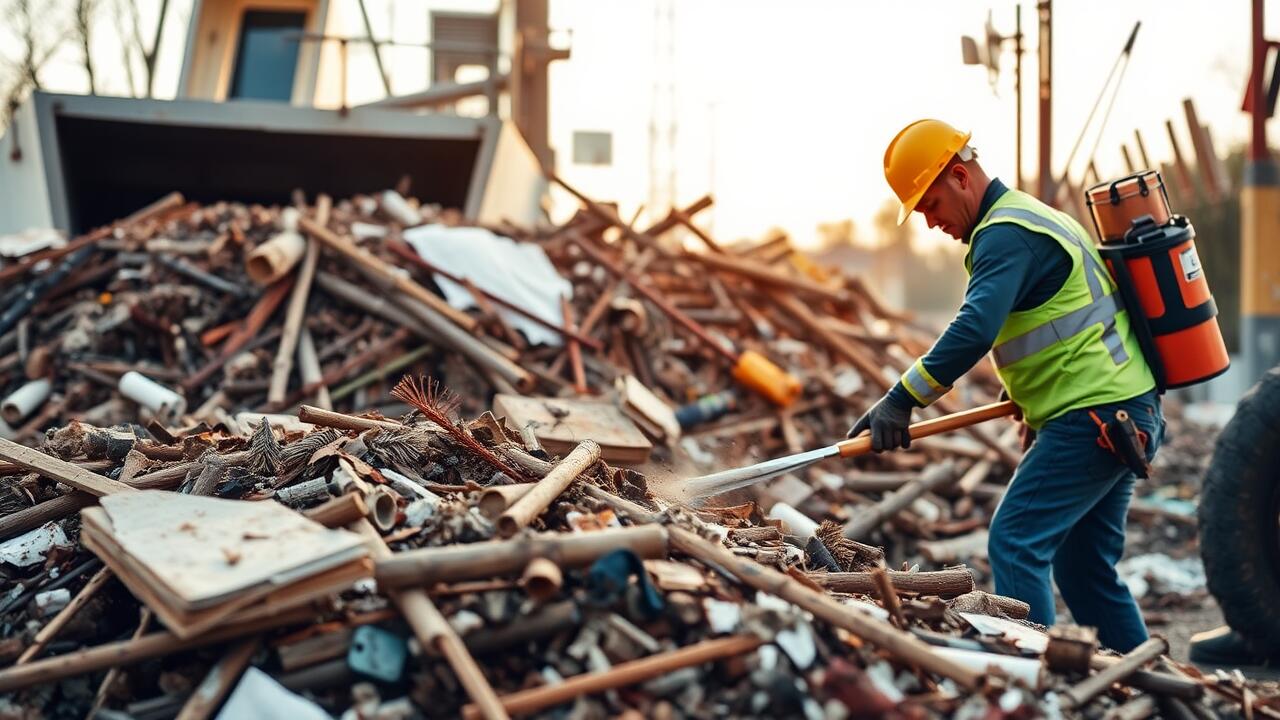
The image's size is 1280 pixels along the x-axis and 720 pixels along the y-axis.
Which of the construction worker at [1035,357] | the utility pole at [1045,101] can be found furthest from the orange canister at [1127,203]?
the utility pole at [1045,101]

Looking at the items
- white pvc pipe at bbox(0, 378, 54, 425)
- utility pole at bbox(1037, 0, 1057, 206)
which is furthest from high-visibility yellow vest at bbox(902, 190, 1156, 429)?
white pvc pipe at bbox(0, 378, 54, 425)

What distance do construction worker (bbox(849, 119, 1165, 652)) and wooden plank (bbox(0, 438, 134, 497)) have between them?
2.80 meters

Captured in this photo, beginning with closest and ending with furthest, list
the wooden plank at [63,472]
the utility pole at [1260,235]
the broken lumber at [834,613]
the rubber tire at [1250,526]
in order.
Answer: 1. the broken lumber at [834,613]
2. the wooden plank at [63,472]
3. the rubber tire at [1250,526]
4. the utility pole at [1260,235]

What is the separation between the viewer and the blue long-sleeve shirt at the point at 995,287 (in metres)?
4.17

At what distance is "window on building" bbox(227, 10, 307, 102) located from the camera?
13.3 metres

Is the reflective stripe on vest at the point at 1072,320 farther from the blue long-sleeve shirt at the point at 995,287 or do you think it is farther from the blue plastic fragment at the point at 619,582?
the blue plastic fragment at the point at 619,582

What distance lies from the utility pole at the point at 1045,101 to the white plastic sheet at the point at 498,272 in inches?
160

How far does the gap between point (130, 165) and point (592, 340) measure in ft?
23.4

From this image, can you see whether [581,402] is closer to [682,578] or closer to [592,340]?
[592,340]

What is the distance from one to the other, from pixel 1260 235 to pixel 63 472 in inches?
374

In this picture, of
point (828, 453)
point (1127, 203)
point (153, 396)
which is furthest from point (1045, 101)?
point (153, 396)

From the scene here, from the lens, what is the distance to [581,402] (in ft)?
21.8

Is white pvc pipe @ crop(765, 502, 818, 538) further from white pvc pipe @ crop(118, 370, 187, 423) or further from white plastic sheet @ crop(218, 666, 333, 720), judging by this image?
white pvc pipe @ crop(118, 370, 187, 423)

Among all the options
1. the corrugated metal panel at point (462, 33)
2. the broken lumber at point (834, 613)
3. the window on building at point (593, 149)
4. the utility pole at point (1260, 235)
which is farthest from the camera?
the window on building at point (593, 149)
